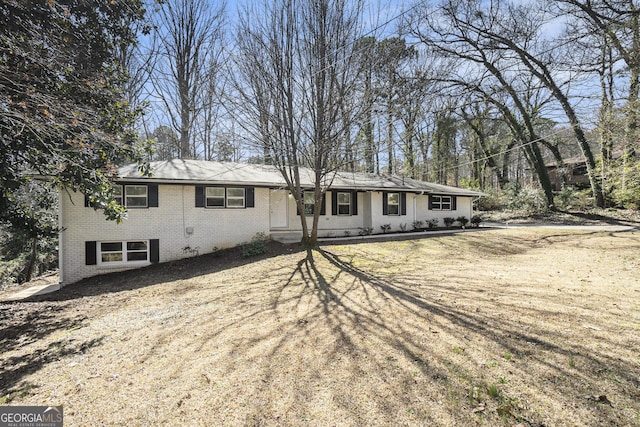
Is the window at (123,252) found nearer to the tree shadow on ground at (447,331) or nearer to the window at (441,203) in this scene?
the tree shadow on ground at (447,331)

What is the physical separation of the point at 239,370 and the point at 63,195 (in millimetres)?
10759

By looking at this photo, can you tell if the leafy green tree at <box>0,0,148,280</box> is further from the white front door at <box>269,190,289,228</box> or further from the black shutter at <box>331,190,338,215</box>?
the black shutter at <box>331,190,338,215</box>

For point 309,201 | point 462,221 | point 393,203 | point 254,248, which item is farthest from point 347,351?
point 462,221

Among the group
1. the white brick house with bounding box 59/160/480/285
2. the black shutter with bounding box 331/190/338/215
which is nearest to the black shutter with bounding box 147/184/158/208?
the white brick house with bounding box 59/160/480/285

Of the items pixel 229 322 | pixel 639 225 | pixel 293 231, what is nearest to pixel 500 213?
pixel 639 225

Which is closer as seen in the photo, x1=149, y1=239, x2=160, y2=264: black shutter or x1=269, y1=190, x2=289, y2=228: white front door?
x1=149, y1=239, x2=160, y2=264: black shutter

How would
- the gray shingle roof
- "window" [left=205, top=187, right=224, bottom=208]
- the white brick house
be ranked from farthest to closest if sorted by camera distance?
"window" [left=205, top=187, right=224, bottom=208], the gray shingle roof, the white brick house

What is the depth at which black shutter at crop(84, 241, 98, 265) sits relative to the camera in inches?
413

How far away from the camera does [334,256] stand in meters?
10.5

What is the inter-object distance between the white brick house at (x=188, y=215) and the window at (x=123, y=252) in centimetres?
3

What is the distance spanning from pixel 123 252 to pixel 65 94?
692 centimetres

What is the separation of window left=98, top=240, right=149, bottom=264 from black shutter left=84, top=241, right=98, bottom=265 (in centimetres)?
15

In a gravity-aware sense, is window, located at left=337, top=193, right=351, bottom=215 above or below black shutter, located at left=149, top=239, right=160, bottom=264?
above

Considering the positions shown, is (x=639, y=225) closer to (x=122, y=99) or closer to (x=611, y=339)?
(x=611, y=339)
